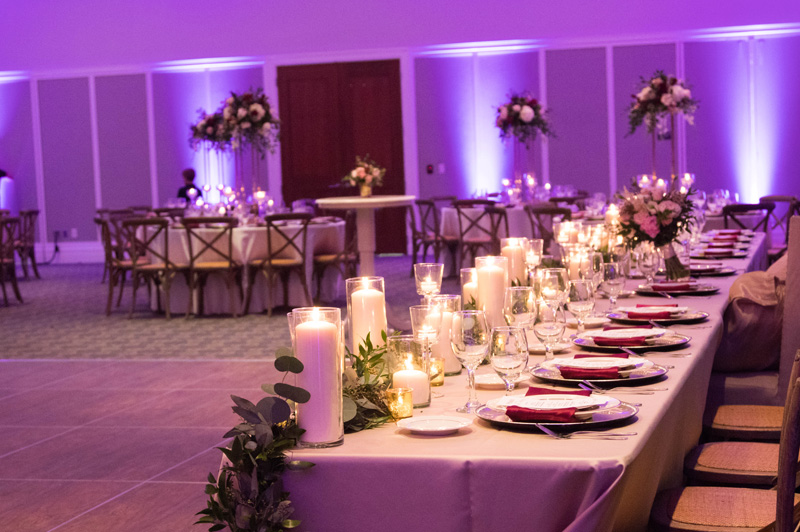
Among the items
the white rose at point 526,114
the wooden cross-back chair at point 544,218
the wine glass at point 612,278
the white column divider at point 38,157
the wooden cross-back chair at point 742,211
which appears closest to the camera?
the wine glass at point 612,278

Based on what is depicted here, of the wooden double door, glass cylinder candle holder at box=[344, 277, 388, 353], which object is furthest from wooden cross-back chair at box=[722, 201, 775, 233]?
glass cylinder candle holder at box=[344, 277, 388, 353]

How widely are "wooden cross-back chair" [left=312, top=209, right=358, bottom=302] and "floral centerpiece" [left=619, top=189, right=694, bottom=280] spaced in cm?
509

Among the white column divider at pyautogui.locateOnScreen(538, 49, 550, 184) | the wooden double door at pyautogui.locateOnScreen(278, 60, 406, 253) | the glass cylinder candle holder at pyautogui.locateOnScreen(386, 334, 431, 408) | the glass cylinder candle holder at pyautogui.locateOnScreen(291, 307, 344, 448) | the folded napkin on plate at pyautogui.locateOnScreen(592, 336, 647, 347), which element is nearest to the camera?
the glass cylinder candle holder at pyautogui.locateOnScreen(291, 307, 344, 448)

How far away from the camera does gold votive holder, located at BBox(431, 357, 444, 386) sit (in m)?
2.33

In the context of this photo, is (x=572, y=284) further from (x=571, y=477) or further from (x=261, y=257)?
(x=261, y=257)

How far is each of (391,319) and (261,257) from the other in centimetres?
160

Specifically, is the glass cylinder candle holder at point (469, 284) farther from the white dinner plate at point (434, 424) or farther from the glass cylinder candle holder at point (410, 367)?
the white dinner plate at point (434, 424)

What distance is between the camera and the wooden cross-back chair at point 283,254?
28.4 ft

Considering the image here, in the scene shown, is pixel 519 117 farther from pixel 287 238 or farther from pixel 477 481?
pixel 477 481

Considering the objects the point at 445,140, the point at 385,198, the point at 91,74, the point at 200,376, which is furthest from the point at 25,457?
the point at 91,74

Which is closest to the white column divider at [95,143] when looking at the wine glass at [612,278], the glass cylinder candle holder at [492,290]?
the wine glass at [612,278]

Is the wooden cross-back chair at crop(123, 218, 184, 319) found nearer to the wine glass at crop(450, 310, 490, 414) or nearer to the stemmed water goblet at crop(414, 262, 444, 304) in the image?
the stemmed water goblet at crop(414, 262, 444, 304)

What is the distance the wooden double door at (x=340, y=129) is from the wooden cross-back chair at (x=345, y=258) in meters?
4.57

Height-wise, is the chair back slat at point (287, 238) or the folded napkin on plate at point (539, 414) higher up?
the chair back slat at point (287, 238)
